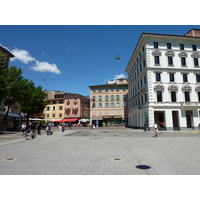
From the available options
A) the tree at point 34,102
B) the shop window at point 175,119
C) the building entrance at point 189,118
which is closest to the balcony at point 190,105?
the building entrance at point 189,118

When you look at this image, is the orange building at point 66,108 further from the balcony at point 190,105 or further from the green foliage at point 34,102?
the balcony at point 190,105

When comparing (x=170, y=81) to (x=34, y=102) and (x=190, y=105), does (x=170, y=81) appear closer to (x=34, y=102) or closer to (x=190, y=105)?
(x=190, y=105)

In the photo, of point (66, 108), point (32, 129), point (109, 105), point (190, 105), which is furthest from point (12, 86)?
point (109, 105)

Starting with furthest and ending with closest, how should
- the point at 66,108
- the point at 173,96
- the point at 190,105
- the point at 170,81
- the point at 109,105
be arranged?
the point at 66,108
the point at 109,105
the point at 170,81
the point at 173,96
the point at 190,105

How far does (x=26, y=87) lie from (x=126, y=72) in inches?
1287

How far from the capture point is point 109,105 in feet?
188

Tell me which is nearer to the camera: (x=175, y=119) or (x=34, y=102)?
(x=175, y=119)

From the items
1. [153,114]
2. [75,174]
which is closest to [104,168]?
[75,174]

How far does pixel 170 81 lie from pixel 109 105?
28.1 meters

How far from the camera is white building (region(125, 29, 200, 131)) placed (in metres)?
30.7

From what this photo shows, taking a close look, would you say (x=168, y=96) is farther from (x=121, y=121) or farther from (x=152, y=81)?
(x=121, y=121)

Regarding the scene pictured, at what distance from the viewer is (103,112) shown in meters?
56.8

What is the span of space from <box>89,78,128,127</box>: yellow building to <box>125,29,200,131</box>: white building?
74.2 feet

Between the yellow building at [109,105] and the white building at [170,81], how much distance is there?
2260 cm
